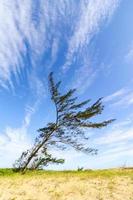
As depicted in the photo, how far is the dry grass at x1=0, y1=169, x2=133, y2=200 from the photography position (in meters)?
13.3

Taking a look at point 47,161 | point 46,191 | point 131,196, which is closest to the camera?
point 131,196

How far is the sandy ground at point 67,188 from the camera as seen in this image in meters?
13.3

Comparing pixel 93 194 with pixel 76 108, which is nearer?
pixel 93 194

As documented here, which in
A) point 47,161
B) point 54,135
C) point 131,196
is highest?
point 54,135

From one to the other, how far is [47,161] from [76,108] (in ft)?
17.0

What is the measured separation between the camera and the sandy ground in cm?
1327

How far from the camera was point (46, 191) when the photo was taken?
14164 millimetres

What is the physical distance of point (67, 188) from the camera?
14414 mm

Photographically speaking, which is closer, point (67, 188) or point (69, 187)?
point (67, 188)

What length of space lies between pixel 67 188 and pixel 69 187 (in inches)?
6.0

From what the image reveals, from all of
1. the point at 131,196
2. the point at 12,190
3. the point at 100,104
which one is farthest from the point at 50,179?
the point at 100,104

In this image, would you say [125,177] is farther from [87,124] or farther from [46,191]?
[87,124]

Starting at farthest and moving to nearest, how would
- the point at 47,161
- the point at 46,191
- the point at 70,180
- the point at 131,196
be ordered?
the point at 47,161 < the point at 70,180 < the point at 46,191 < the point at 131,196

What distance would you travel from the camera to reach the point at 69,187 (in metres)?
14.5
